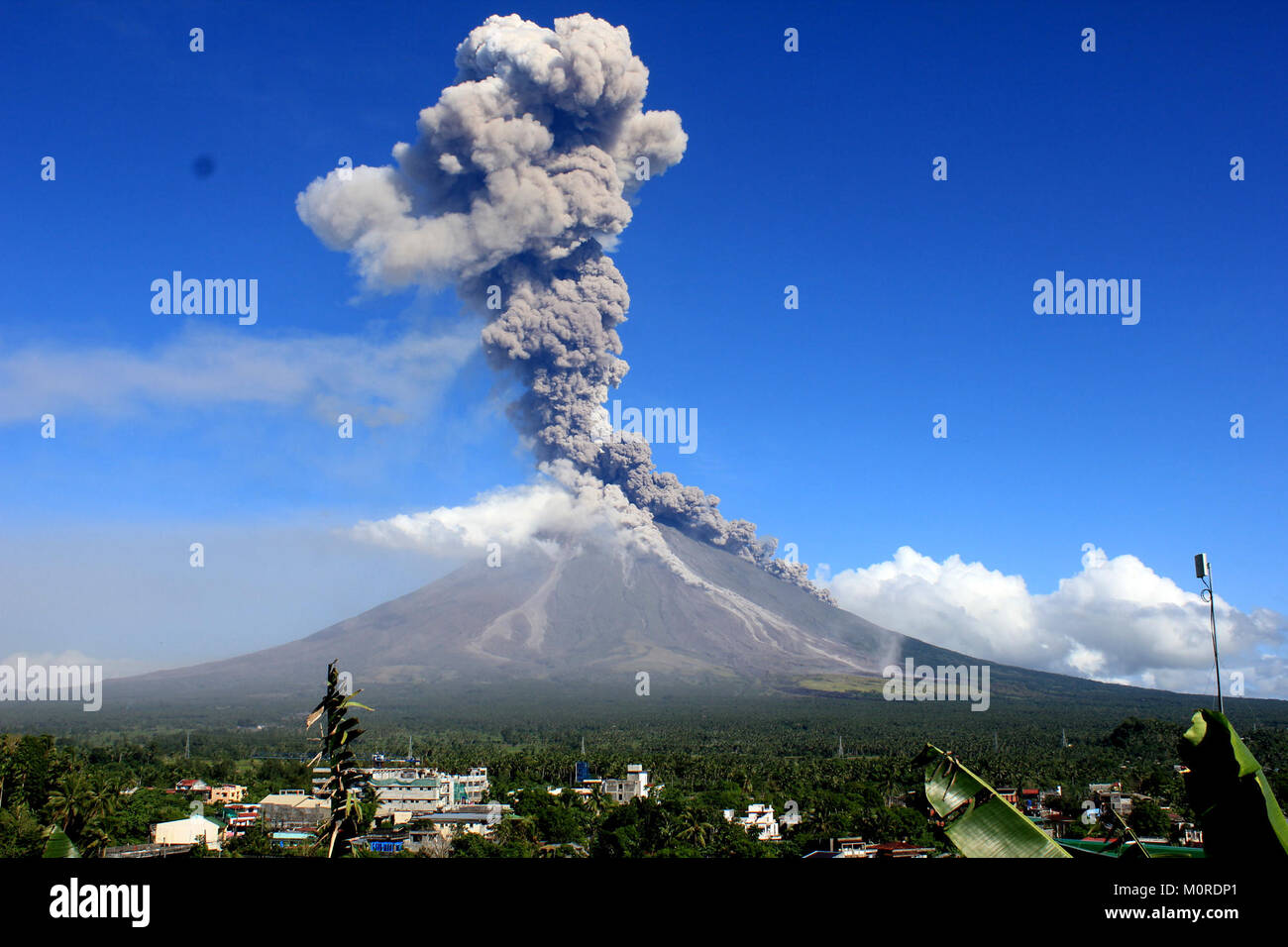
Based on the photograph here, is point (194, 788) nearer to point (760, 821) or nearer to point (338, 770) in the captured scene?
point (760, 821)

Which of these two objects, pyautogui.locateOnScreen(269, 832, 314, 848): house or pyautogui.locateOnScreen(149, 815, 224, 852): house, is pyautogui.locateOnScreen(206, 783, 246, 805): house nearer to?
pyautogui.locateOnScreen(149, 815, 224, 852): house

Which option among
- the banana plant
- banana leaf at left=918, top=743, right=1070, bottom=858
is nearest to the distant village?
the banana plant

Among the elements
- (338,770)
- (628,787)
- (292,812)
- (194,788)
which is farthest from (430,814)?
(338,770)

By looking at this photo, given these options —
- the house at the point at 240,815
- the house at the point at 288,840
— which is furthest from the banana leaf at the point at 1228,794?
the house at the point at 240,815

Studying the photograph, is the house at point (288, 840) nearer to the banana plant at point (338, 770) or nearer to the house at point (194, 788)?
the house at point (194, 788)
